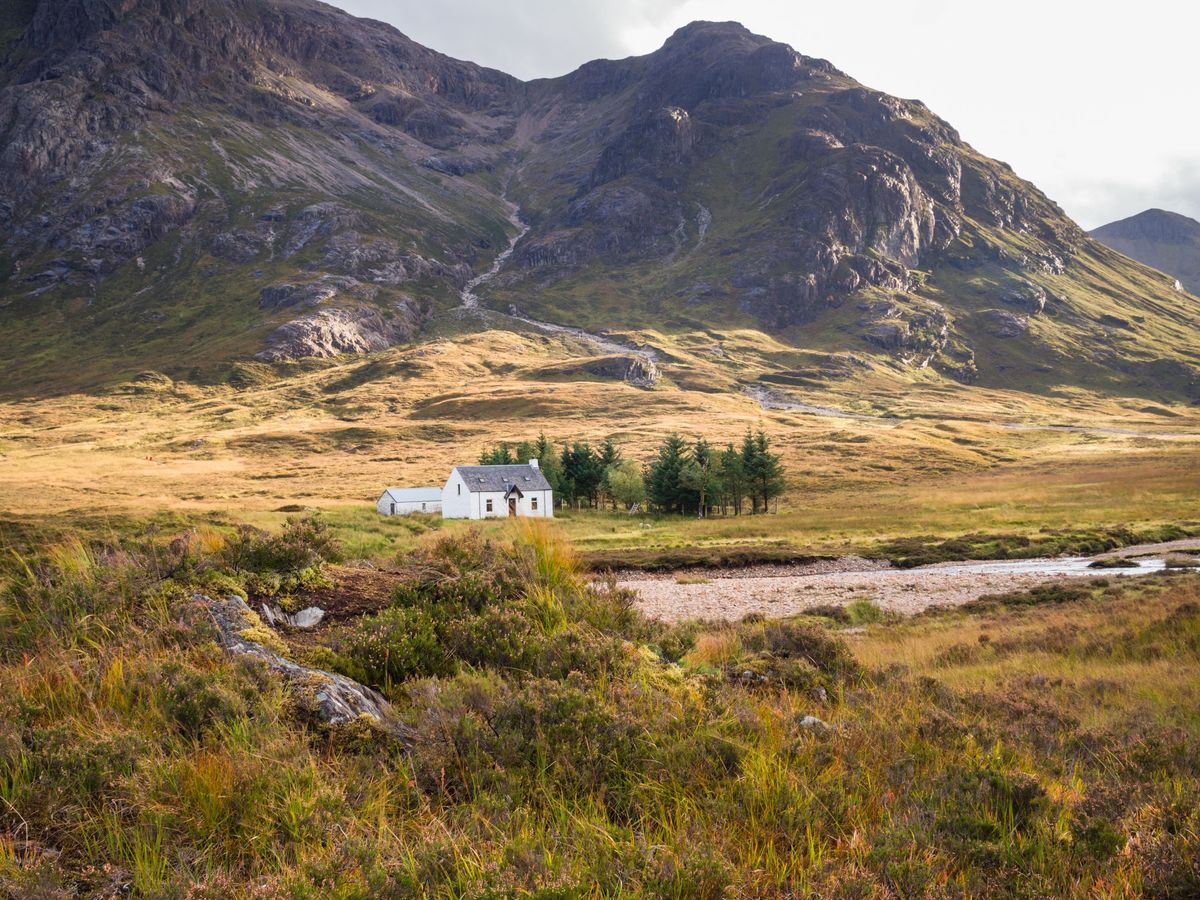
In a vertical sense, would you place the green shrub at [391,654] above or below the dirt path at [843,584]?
above

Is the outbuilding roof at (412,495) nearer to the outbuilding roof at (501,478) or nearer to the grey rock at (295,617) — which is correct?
the outbuilding roof at (501,478)

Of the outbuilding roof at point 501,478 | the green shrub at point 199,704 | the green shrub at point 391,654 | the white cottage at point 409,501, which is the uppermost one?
the green shrub at point 199,704

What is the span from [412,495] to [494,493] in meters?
11.5

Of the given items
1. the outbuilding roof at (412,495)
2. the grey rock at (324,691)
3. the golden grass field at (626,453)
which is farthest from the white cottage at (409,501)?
the grey rock at (324,691)

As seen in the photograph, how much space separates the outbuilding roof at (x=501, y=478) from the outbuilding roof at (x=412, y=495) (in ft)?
19.6

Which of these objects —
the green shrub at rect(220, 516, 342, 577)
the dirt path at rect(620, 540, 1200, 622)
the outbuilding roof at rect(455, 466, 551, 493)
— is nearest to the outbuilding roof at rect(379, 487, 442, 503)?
the outbuilding roof at rect(455, 466, 551, 493)

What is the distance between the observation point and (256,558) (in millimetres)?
8625

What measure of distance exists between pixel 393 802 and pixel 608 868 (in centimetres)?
156

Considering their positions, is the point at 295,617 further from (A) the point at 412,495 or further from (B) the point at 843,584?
(A) the point at 412,495

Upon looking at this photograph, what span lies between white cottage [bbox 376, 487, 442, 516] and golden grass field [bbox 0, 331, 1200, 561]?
11.0 ft

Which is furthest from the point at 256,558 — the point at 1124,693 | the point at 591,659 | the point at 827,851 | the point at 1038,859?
the point at 1124,693

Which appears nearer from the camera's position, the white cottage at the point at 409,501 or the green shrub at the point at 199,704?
the green shrub at the point at 199,704

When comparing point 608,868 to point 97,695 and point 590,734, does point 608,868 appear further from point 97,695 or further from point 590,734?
point 97,695

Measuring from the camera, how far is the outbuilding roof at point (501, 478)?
75.1 metres
